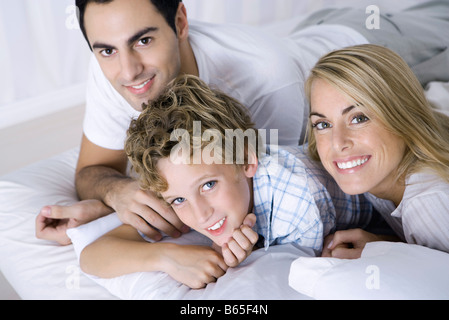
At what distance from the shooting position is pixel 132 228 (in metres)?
1.17

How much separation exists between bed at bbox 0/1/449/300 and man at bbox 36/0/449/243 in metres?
0.06

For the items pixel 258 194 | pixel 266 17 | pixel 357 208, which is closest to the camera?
pixel 258 194

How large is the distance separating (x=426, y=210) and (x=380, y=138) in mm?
172

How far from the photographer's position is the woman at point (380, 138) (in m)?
1.00

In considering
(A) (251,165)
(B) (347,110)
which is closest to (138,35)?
(A) (251,165)

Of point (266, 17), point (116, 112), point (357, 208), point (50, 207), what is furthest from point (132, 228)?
point (266, 17)

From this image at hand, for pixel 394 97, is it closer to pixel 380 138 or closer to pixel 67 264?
pixel 380 138

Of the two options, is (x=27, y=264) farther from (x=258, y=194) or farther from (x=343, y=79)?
(x=343, y=79)

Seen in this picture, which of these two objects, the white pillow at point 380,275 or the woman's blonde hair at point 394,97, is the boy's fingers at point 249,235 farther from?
the woman's blonde hair at point 394,97

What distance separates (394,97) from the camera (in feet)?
3.37

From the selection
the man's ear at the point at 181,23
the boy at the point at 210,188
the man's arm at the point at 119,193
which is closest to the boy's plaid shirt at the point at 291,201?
the boy at the point at 210,188

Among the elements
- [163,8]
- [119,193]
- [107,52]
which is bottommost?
[119,193]

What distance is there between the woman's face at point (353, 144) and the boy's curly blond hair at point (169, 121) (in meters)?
0.21
